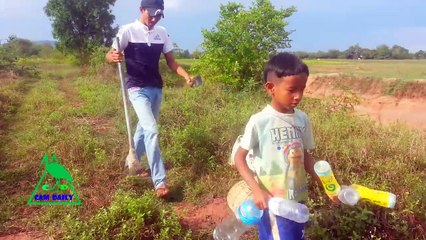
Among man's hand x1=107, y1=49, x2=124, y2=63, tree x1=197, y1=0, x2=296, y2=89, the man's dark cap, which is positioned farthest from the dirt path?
man's hand x1=107, y1=49, x2=124, y2=63

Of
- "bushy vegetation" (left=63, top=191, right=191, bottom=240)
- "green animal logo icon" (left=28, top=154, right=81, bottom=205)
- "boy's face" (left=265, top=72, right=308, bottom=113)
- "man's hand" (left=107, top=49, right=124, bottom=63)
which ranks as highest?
"man's hand" (left=107, top=49, right=124, bottom=63)

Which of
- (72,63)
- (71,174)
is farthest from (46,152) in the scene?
(72,63)

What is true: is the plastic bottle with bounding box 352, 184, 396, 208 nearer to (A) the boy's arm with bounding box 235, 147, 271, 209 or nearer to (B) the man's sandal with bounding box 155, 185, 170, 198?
(A) the boy's arm with bounding box 235, 147, 271, 209

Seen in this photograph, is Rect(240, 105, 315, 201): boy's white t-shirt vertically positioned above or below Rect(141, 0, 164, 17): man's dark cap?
below

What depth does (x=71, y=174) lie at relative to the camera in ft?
12.9

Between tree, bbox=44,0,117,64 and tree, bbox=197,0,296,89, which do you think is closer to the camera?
tree, bbox=197,0,296,89

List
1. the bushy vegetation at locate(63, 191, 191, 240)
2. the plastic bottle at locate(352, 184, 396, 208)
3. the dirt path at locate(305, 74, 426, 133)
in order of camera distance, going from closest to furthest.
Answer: the plastic bottle at locate(352, 184, 396, 208), the bushy vegetation at locate(63, 191, 191, 240), the dirt path at locate(305, 74, 426, 133)

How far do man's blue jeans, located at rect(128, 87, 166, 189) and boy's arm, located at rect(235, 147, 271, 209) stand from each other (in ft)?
5.28

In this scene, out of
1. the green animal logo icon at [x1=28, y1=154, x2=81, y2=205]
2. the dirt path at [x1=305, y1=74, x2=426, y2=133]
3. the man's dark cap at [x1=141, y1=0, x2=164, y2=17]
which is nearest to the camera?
the green animal logo icon at [x1=28, y1=154, x2=81, y2=205]

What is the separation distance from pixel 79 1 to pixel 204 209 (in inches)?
909

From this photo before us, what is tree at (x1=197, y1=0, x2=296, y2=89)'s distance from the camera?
9703mm

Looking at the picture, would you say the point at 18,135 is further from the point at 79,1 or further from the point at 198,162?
the point at 79,1

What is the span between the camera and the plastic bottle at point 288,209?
1974 millimetres

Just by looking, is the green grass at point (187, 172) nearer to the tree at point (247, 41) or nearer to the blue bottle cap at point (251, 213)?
the blue bottle cap at point (251, 213)
